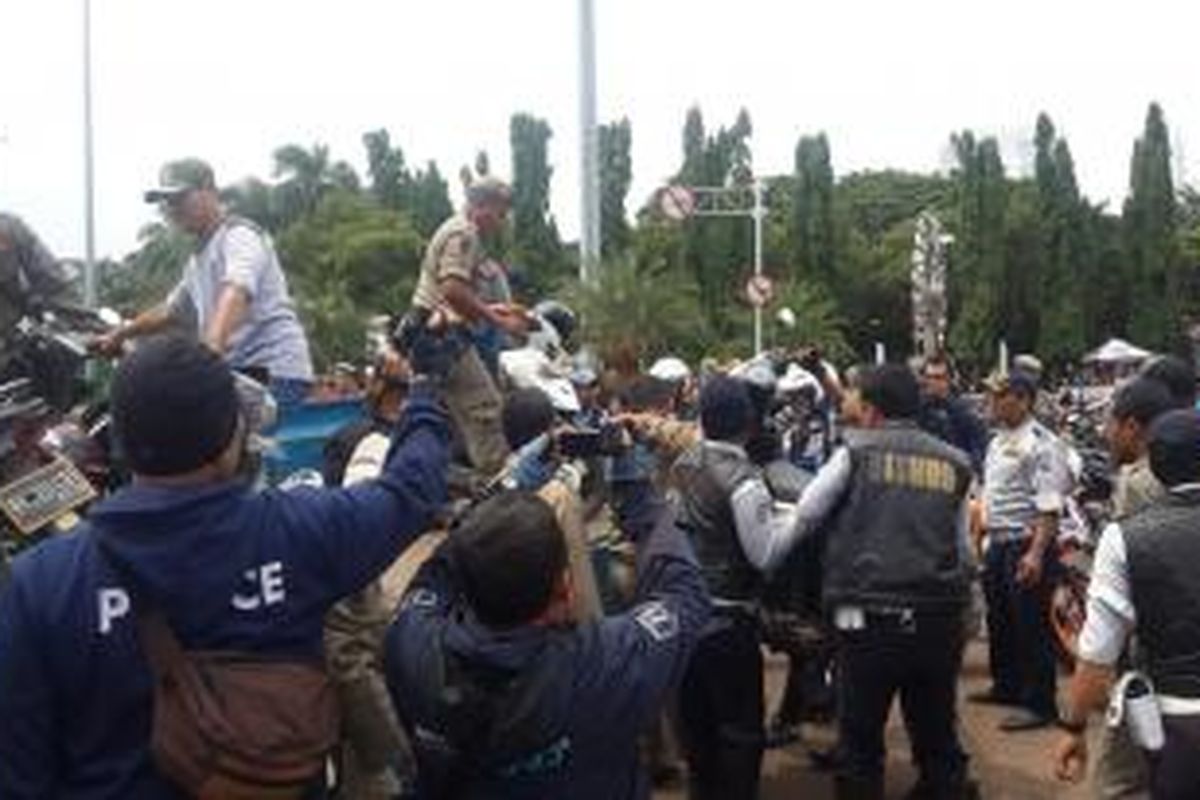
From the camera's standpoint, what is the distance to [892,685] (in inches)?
280

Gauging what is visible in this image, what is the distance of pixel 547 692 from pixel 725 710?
3.62m

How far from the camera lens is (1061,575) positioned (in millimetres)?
9883

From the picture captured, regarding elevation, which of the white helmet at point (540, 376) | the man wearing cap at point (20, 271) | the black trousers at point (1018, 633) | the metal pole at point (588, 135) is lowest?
the black trousers at point (1018, 633)

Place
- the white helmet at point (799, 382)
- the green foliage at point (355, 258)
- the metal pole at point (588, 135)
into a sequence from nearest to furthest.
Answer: the white helmet at point (799, 382), the metal pole at point (588, 135), the green foliage at point (355, 258)

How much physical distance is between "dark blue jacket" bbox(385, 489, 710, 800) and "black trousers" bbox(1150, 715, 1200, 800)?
5.76ft

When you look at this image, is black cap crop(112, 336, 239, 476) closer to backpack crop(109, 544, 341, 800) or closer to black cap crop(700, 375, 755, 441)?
backpack crop(109, 544, 341, 800)

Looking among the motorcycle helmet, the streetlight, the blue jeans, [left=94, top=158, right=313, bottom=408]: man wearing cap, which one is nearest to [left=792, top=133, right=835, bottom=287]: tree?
the streetlight

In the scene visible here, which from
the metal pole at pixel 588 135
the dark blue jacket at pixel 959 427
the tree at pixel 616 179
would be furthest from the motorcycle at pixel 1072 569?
the tree at pixel 616 179

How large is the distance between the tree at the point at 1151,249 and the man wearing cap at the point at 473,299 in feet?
169

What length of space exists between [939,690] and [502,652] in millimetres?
3785

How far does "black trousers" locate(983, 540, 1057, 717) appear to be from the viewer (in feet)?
31.5

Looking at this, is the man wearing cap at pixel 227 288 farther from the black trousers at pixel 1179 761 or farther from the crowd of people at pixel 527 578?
the black trousers at pixel 1179 761

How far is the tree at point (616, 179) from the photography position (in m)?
57.7

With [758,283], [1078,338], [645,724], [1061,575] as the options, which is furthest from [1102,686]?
[1078,338]
